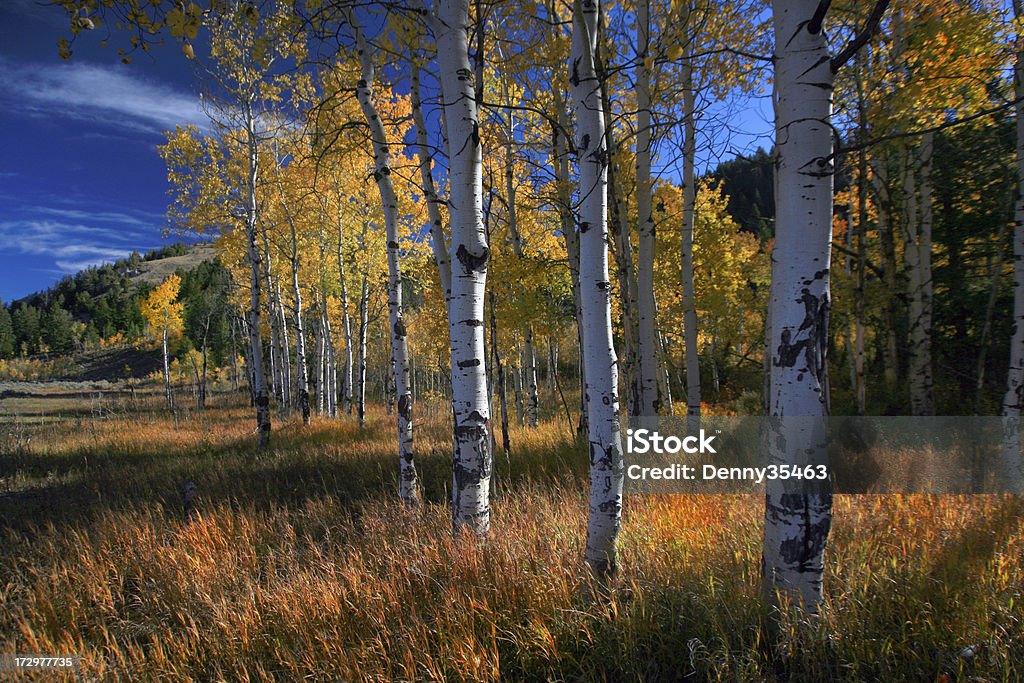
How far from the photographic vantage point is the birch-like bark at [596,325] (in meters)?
2.54

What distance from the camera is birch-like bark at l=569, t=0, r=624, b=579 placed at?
2541 mm

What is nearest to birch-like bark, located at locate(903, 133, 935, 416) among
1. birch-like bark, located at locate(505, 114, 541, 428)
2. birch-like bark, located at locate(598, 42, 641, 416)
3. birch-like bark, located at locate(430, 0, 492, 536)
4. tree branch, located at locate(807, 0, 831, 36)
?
birch-like bark, located at locate(598, 42, 641, 416)

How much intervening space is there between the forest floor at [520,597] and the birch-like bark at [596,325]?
11.3 inches

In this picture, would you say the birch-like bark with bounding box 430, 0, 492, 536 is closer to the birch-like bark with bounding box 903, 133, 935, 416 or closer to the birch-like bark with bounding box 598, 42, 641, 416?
the birch-like bark with bounding box 598, 42, 641, 416

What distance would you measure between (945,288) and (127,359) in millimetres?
83593

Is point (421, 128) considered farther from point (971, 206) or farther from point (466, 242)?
point (971, 206)

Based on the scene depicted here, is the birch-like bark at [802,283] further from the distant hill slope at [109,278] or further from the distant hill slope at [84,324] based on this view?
the distant hill slope at [109,278]

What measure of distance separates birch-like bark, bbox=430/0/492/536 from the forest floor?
40 cm

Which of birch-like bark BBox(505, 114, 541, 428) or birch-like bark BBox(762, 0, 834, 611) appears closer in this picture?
birch-like bark BBox(762, 0, 834, 611)

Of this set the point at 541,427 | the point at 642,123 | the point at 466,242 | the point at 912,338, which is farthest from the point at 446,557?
the point at 912,338

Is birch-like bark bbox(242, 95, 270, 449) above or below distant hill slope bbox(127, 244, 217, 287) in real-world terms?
below

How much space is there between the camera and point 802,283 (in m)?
1.98

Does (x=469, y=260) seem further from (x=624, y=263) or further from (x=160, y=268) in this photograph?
(x=160, y=268)

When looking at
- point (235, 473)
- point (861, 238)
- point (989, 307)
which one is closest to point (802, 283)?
point (861, 238)
